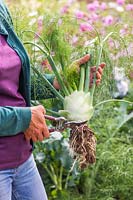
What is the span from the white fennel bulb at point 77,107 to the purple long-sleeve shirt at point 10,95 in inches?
6.6

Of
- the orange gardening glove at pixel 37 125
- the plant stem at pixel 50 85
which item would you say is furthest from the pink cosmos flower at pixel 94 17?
the orange gardening glove at pixel 37 125

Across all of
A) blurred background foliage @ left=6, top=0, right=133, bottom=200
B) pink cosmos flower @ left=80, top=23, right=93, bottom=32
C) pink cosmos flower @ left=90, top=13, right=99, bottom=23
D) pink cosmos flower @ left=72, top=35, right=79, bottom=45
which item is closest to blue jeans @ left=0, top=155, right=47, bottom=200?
blurred background foliage @ left=6, top=0, right=133, bottom=200

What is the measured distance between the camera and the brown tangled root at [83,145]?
195cm

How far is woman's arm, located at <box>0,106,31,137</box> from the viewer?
5.48 feet

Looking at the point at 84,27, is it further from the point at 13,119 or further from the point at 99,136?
the point at 13,119

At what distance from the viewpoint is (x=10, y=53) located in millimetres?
1776

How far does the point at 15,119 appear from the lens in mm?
1687

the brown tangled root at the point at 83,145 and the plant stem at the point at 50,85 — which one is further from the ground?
the plant stem at the point at 50,85

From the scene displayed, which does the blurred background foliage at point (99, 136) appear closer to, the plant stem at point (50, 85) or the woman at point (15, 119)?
the plant stem at point (50, 85)

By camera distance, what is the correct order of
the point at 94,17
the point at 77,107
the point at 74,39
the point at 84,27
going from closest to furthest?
the point at 77,107
the point at 74,39
the point at 84,27
the point at 94,17

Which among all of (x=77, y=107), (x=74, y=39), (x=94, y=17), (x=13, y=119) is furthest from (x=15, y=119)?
(x=94, y=17)

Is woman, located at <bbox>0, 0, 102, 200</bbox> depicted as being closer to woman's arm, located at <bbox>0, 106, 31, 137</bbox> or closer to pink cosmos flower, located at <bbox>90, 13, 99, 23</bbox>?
woman's arm, located at <bbox>0, 106, 31, 137</bbox>

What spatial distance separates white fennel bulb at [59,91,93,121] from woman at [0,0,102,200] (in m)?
0.14

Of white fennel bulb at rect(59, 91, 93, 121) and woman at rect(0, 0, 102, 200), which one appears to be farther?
white fennel bulb at rect(59, 91, 93, 121)
